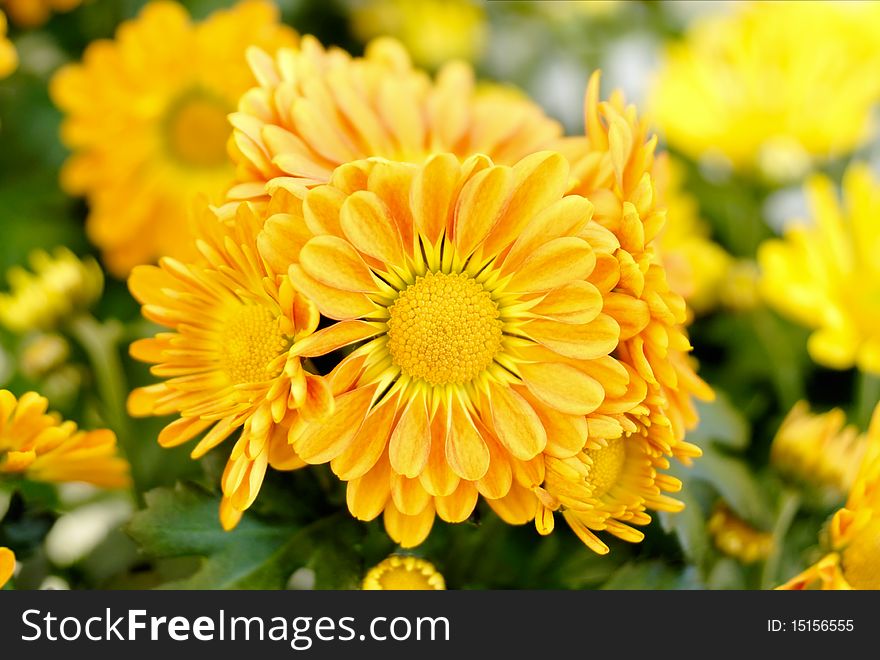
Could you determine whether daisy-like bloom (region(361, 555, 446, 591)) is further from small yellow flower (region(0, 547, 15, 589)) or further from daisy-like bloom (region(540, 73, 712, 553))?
small yellow flower (region(0, 547, 15, 589))

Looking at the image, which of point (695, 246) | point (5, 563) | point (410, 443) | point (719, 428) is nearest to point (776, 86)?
point (695, 246)

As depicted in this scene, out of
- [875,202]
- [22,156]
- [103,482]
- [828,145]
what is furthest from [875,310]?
[22,156]

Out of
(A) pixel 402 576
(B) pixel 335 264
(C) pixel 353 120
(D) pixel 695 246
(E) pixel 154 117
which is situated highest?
(E) pixel 154 117

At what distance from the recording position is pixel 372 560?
483mm

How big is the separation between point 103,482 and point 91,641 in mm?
103

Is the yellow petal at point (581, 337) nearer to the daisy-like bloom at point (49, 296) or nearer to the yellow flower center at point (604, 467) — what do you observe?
the yellow flower center at point (604, 467)

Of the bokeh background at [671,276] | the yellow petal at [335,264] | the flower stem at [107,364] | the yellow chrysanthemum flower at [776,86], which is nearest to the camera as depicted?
the yellow petal at [335,264]

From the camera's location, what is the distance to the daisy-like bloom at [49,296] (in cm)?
66

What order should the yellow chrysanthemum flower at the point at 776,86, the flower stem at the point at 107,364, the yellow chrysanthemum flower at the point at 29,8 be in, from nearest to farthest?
the flower stem at the point at 107,364
the yellow chrysanthemum flower at the point at 29,8
the yellow chrysanthemum flower at the point at 776,86

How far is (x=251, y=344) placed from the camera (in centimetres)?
43

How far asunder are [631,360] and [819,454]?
0.23 meters

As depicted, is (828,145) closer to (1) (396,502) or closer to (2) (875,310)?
(2) (875,310)

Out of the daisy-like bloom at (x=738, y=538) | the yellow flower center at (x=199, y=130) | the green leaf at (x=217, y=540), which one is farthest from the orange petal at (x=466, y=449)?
the yellow flower center at (x=199, y=130)

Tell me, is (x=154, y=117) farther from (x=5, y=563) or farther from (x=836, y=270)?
(x=836, y=270)
